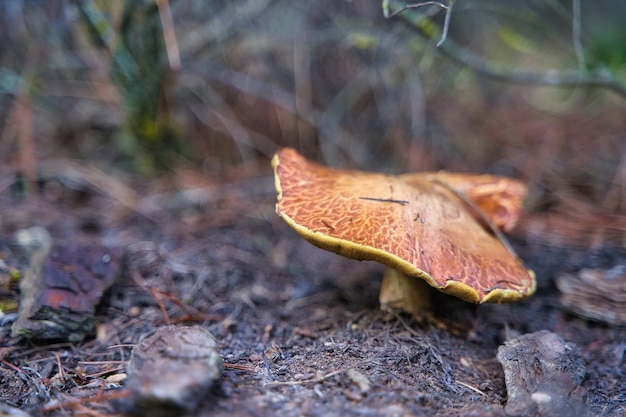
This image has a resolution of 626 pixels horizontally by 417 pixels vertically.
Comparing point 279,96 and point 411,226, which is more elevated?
point 279,96

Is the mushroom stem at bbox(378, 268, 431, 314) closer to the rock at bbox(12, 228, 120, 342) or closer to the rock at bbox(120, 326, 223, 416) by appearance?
the rock at bbox(120, 326, 223, 416)

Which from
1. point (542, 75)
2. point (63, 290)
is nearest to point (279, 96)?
point (542, 75)

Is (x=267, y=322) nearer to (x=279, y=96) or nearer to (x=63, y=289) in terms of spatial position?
(x=63, y=289)

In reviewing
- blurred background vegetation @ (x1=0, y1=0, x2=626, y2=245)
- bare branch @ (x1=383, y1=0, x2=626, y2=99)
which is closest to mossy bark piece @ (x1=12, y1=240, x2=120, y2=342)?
blurred background vegetation @ (x1=0, y1=0, x2=626, y2=245)

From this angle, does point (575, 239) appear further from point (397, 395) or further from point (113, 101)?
point (113, 101)

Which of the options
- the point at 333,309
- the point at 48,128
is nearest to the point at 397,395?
the point at 333,309
